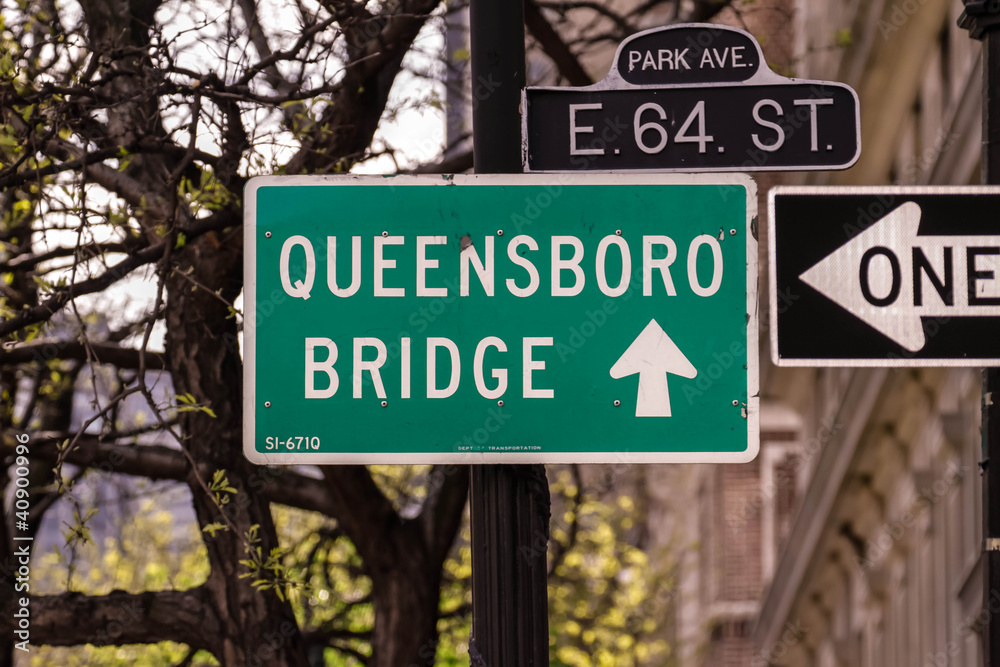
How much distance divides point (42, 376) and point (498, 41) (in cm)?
541

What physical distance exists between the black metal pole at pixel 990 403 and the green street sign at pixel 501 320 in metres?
0.70

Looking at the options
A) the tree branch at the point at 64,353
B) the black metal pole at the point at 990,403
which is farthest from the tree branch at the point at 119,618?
the black metal pole at the point at 990,403

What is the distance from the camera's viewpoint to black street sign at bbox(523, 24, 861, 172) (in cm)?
258

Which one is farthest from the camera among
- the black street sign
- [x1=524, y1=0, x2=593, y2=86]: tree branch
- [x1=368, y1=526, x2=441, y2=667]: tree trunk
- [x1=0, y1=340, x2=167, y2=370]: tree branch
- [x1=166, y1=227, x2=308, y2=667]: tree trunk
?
[x1=524, y1=0, x2=593, y2=86]: tree branch

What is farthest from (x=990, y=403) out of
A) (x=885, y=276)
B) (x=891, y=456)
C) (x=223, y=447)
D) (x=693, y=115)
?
(x=891, y=456)

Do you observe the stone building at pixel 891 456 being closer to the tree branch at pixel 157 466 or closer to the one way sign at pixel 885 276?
the tree branch at pixel 157 466

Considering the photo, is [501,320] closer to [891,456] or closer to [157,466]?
[157,466]

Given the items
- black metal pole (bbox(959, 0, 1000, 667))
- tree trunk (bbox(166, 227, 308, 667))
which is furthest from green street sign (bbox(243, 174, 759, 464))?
tree trunk (bbox(166, 227, 308, 667))

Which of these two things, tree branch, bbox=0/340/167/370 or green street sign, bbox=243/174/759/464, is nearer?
green street sign, bbox=243/174/759/464

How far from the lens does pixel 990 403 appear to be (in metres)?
2.66

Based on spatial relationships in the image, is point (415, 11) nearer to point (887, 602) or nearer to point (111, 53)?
point (111, 53)

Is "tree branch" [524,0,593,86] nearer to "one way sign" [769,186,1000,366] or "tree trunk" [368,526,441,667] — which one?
"tree trunk" [368,526,441,667]

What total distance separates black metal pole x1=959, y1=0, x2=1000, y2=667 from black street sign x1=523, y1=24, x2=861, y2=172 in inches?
16.8

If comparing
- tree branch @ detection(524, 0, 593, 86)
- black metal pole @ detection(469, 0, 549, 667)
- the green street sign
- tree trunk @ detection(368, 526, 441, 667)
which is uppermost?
tree branch @ detection(524, 0, 593, 86)
